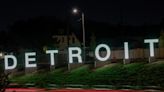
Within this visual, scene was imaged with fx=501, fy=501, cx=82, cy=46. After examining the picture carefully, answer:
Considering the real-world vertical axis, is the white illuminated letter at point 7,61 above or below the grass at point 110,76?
above

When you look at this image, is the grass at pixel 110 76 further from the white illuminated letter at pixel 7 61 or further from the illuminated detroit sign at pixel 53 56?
the white illuminated letter at pixel 7 61

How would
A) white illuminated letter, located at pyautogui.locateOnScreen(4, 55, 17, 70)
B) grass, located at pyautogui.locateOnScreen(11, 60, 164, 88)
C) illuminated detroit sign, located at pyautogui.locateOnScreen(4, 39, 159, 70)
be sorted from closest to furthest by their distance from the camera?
1. grass, located at pyautogui.locateOnScreen(11, 60, 164, 88)
2. illuminated detroit sign, located at pyautogui.locateOnScreen(4, 39, 159, 70)
3. white illuminated letter, located at pyautogui.locateOnScreen(4, 55, 17, 70)

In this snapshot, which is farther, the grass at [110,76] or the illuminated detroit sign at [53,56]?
the illuminated detroit sign at [53,56]

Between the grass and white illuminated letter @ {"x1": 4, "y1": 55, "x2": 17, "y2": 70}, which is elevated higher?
white illuminated letter @ {"x1": 4, "y1": 55, "x2": 17, "y2": 70}

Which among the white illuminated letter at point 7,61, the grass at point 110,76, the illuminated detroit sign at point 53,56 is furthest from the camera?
the white illuminated letter at point 7,61

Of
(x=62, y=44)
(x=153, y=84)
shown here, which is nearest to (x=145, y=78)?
(x=153, y=84)

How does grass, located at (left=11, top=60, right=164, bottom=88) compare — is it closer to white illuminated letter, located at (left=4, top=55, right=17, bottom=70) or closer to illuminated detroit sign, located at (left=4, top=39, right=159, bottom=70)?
illuminated detroit sign, located at (left=4, top=39, right=159, bottom=70)

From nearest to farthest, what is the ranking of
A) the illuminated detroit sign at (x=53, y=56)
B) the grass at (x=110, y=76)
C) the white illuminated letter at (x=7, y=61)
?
the grass at (x=110, y=76) → the illuminated detroit sign at (x=53, y=56) → the white illuminated letter at (x=7, y=61)

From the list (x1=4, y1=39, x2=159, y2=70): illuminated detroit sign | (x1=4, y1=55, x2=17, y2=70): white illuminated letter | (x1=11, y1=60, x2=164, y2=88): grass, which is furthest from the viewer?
(x1=4, y1=55, x2=17, y2=70): white illuminated letter

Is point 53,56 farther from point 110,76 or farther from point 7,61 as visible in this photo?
point 110,76

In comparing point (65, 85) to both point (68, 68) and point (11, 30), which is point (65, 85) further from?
point (11, 30)

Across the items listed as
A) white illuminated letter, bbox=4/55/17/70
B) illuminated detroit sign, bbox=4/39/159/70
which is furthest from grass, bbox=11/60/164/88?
white illuminated letter, bbox=4/55/17/70

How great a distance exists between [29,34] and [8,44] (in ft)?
18.1

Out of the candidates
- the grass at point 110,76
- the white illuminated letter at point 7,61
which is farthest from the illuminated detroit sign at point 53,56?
the grass at point 110,76
